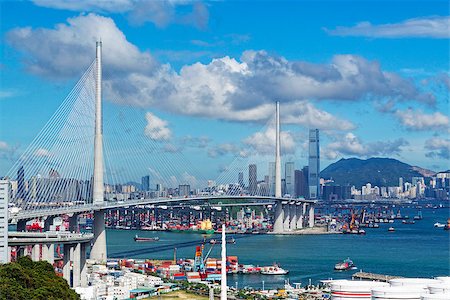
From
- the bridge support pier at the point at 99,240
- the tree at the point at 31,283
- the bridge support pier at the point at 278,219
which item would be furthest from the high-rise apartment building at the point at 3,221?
the bridge support pier at the point at 278,219

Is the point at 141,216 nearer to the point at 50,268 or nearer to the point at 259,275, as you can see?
the point at 259,275

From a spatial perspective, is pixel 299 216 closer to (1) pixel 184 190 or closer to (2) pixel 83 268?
(1) pixel 184 190

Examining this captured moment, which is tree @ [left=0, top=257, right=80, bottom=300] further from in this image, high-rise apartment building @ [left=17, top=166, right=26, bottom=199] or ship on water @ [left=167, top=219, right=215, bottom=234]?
ship on water @ [left=167, top=219, right=215, bottom=234]

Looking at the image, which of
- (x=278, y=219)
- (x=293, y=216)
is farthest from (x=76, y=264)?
(x=293, y=216)

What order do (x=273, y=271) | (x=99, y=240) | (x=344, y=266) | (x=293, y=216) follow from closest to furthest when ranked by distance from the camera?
(x=273, y=271) < (x=99, y=240) < (x=344, y=266) < (x=293, y=216)

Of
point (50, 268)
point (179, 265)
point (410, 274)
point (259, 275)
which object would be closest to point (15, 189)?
point (179, 265)

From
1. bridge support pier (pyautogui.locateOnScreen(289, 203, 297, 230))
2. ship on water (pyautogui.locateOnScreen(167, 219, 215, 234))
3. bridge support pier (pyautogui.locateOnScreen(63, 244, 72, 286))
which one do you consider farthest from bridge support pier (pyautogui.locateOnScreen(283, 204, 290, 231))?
bridge support pier (pyautogui.locateOnScreen(63, 244, 72, 286))
